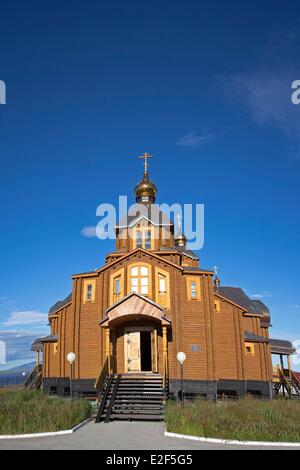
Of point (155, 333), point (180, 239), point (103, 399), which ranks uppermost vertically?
point (180, 239)

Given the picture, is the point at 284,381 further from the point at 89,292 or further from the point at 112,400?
the point at 112,400

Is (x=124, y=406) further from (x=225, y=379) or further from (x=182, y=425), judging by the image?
(x=225, y=379)

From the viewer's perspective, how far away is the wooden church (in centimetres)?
2125

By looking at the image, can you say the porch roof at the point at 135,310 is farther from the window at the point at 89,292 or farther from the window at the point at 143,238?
the window at the point at 143,238

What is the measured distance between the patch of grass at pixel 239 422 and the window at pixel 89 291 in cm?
1061

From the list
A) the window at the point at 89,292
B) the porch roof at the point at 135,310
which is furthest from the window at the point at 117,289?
the porch roof at the point at 135,310

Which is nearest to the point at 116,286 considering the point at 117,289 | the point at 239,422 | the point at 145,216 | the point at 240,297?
the point at 117,289

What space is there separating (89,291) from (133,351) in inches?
185

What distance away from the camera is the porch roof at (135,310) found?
67.2 ft

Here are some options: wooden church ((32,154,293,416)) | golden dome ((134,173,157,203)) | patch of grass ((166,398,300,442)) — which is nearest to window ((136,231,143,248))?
wooden church ((32,154,293,416))

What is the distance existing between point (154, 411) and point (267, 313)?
63.0ft

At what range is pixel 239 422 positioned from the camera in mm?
12258
